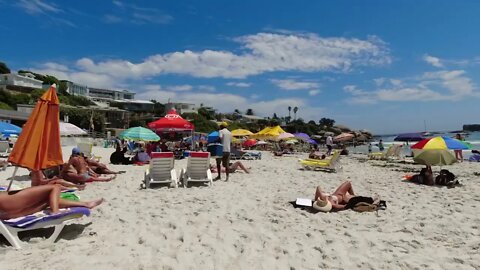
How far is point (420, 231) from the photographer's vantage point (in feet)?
16.4

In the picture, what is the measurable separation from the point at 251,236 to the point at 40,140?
3.01 metres

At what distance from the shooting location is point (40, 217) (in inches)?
167

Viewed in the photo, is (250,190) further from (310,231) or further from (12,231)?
(12,231)

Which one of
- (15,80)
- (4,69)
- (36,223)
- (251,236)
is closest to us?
(36,223)

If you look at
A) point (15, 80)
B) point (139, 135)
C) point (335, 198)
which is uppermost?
point (15, 80)

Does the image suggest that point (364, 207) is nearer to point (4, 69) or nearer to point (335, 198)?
point (335, 198)

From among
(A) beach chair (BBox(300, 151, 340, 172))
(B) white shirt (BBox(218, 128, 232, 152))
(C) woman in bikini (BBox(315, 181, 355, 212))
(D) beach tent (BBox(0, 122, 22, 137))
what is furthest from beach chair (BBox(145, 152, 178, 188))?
(D) beach tent (BBox(0, 122, 22, 137))

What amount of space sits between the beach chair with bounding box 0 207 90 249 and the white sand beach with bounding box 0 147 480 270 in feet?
0.42

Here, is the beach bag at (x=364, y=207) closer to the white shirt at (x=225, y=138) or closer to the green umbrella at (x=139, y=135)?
the white shirt at (x=225, y=138)

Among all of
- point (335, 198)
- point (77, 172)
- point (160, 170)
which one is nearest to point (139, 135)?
point (77, 172)

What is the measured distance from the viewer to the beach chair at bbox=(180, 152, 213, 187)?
28.3 feet

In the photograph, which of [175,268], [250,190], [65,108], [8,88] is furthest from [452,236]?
[8,88]

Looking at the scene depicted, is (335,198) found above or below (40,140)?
below

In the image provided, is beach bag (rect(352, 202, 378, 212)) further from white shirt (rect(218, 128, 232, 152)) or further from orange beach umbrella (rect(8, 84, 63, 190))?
orange beach umbrella (rect(8, 84, 63, 190))
